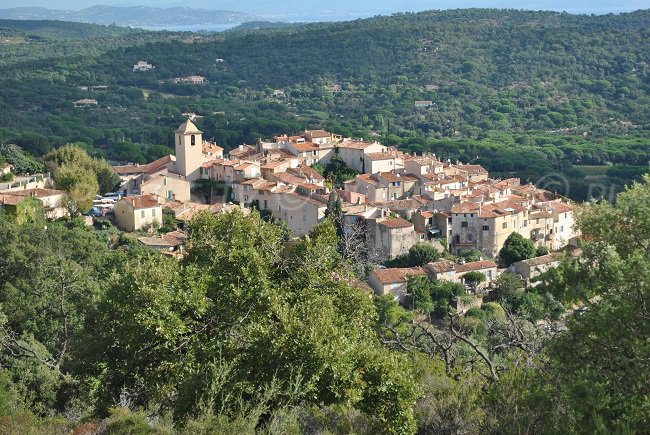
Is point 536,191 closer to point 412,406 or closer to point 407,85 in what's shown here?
point 412,406

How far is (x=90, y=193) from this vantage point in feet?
96.4

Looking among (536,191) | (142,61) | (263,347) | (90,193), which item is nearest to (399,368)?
(263,347)

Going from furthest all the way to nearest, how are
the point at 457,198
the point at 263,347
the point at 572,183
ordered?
1. the point at 572,183
2. the point at 457,198
3. the point at 263,347

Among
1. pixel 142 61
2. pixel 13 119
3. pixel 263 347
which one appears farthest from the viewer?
pixel 142 61

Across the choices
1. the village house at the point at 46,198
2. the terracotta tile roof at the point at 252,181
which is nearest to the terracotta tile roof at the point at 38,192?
the village house at the point at 46,198

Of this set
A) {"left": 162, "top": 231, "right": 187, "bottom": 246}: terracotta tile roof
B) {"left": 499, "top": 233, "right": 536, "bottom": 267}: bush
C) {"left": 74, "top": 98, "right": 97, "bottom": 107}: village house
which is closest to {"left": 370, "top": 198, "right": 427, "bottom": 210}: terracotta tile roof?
{"left": 499, "top": 233, "right": 536, "bottom": 267}: bush

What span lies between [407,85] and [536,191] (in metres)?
50.2

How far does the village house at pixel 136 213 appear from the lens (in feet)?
94.5

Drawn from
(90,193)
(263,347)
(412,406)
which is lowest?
(90,193)

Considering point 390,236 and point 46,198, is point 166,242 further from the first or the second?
point 390,236

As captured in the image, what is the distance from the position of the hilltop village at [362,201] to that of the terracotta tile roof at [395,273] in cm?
3

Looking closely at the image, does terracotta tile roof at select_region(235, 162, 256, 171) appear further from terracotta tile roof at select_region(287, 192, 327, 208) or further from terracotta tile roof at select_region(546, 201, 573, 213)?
terracotta tile roof at select_region(546, 201, 573, 213)

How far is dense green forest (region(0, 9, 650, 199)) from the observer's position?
178 ft

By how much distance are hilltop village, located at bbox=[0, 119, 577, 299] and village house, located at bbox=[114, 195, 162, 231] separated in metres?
0.03
